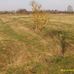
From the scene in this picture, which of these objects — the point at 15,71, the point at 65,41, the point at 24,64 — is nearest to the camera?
the point at 15,71

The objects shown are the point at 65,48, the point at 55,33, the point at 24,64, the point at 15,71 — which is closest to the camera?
the point at 15,71

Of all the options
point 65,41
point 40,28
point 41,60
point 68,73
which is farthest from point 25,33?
point 68,73

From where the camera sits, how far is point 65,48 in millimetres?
25812

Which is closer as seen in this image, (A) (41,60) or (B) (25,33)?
(A) (41,60)

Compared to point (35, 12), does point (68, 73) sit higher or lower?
lower

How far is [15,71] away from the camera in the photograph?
18.9 m

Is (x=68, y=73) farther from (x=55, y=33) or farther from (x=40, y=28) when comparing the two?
(x=40, y=28)

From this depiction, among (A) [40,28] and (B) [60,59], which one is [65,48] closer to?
(B) [60,59]

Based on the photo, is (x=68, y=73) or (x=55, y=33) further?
(x=55, y=33)

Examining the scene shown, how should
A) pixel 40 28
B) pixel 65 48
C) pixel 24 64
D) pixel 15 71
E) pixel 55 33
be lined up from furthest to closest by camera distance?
1. pixel 40 28
2. pixel 55 33
3. pixel 65 48
4. pixel 24 64
5. pixel 15 71

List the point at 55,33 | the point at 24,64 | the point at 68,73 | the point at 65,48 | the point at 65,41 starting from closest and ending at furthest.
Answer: the point at 68,73, the point at 24,64, the point at 65,48, the point at 65,41, the point at 55,33

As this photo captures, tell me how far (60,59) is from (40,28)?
1463 cm

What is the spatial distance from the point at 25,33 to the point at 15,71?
1524cm

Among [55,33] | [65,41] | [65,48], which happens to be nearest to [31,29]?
Result: [55,33]
